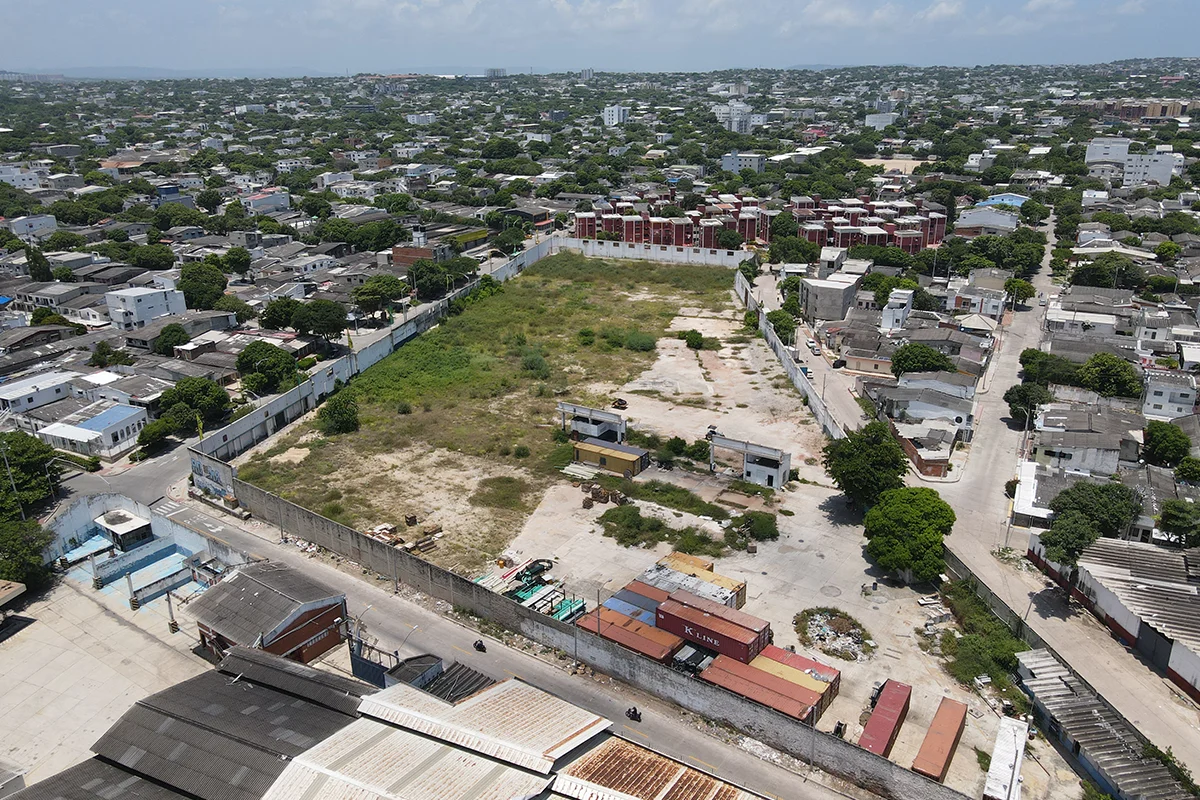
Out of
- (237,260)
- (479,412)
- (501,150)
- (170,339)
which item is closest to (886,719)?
(479,412)

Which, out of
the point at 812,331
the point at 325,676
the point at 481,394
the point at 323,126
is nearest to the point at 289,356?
the point at 481,394

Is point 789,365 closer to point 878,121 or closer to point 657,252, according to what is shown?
point 657,252

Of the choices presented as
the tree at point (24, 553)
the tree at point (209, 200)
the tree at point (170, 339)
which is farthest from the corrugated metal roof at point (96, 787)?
the tree at point (209, 200)

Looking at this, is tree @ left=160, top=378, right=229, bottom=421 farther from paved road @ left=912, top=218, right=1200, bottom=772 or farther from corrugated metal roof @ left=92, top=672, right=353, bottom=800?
paved road @ left=912, top=218, right=1200, bottom=772

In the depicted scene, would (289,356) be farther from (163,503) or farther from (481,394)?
(163,503)

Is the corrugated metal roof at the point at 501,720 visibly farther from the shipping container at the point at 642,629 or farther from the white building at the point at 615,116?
the white building at the point at 615,116
